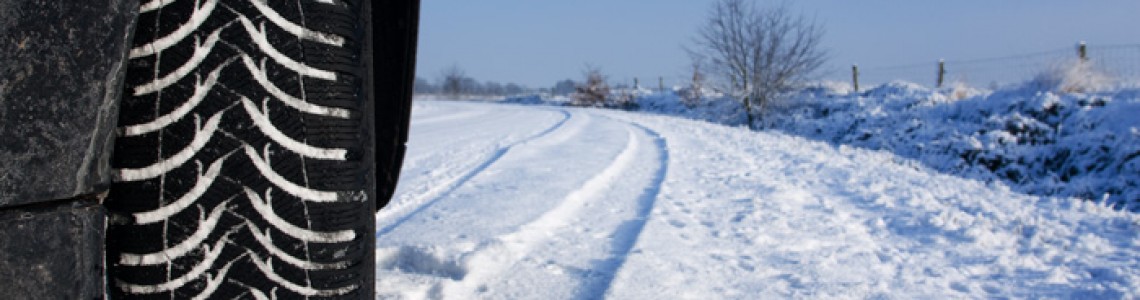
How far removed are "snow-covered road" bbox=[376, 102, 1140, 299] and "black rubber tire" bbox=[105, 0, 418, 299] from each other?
0.82 meters

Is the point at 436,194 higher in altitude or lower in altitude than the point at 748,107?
lower

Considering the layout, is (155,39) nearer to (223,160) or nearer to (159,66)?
(159,66)

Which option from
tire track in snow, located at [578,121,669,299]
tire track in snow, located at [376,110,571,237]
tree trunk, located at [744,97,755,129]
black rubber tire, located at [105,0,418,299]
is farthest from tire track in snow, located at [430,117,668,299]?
tree trunk, located at [744,97,755,129]

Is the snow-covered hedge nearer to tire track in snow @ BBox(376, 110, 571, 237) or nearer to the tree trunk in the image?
tire track in snow @ BBox(376, 110, 571, 237)

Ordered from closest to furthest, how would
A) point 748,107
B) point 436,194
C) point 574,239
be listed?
point 574,239, point 436,194, point 748,107

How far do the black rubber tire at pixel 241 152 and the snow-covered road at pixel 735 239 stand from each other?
82cm

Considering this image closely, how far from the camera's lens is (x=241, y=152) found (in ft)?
2.70

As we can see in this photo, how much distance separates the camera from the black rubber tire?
2.59ft

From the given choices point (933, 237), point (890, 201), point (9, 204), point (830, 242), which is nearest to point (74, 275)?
point (9, 204)

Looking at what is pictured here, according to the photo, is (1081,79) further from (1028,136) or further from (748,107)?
(748,107)

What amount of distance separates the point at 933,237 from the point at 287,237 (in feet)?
7.67

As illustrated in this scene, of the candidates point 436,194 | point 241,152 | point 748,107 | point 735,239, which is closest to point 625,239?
point 735,239

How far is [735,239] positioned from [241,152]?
1851 millimetres

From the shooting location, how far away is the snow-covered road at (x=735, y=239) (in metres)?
1.78
